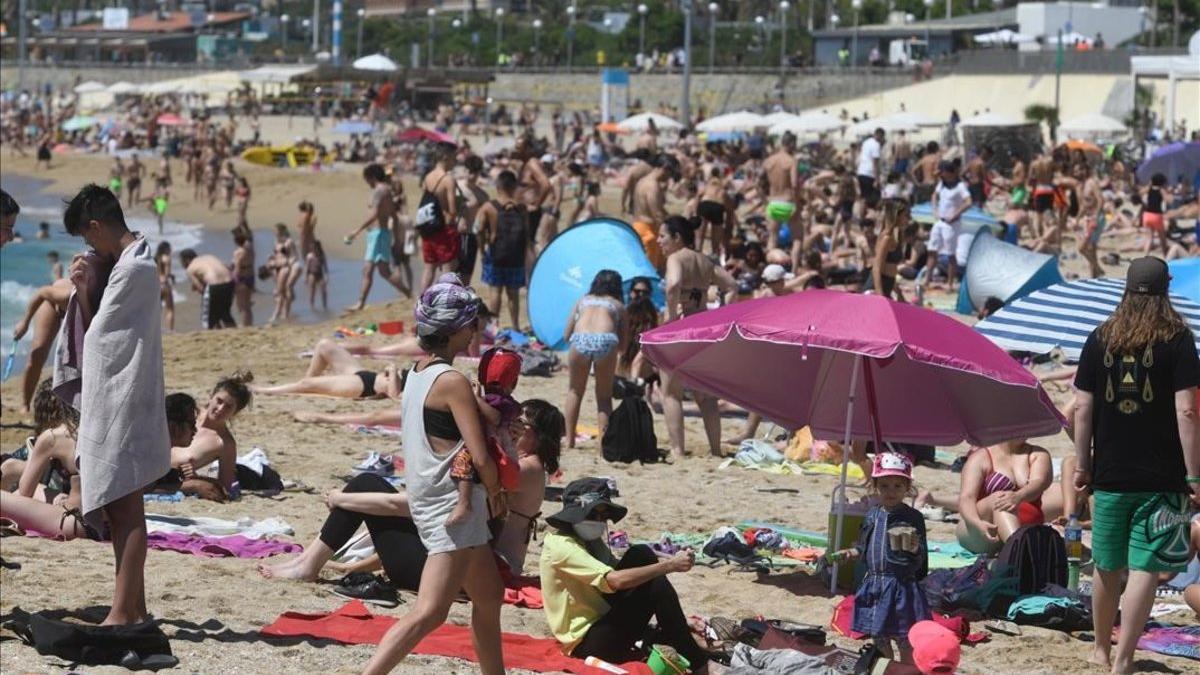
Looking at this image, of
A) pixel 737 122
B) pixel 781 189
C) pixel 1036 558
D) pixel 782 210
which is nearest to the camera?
pixel 1036 558

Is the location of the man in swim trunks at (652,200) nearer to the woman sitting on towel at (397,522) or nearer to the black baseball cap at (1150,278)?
the woman sitting on towel at (397,522)

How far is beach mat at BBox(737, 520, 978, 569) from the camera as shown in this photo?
25.8 feet

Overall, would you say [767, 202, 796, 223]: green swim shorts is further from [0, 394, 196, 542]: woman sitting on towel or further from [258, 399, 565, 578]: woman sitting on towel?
[0, 394, 196, 542]: woman sitting on towel

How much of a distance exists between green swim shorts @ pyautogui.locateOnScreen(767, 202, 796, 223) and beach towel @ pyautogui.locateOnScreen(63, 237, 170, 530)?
1268 centimetres

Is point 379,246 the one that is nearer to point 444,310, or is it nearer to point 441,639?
point 441,639

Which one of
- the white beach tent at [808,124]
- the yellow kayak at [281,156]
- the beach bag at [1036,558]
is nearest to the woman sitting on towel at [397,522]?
the beach bag at [1036,558]

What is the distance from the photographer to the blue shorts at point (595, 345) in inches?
399

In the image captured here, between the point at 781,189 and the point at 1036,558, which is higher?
the point at 781,189

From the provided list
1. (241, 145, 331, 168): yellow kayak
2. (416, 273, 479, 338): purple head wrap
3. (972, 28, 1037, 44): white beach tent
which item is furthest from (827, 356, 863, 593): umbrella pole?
(972, 28, 1037, 44): white beach tent

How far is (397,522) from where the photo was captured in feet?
22.7

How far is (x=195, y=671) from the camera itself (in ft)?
18.4

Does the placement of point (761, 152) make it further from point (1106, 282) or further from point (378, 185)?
point (1106, 282)

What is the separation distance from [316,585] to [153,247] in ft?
79.9

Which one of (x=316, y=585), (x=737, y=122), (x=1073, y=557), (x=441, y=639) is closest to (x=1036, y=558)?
(x=1073, y=557)
